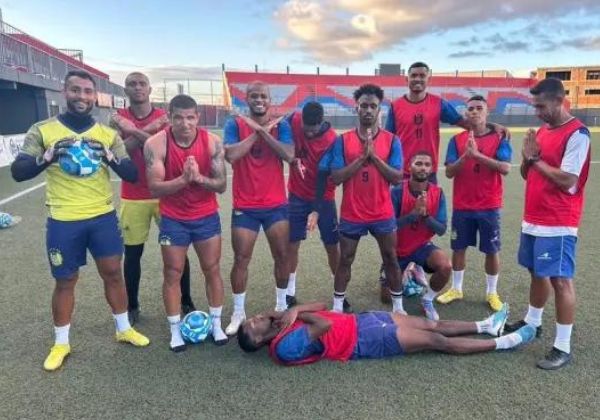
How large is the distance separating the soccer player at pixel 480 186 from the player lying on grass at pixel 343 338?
3.67 ft

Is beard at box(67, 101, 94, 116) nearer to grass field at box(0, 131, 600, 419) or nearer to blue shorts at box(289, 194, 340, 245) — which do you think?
grass field at box(0, 131, 600, 419)

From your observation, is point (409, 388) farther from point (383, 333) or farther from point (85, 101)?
point (85, 101)

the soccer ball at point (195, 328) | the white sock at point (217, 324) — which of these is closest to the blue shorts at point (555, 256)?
the white sock at point (217, 324)

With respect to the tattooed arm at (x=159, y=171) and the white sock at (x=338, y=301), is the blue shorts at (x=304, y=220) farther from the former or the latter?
the tattooed arm at (x=159, y=171)

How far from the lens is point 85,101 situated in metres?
3.67

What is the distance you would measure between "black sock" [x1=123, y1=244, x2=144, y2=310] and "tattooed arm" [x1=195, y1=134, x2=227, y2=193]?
1189mm

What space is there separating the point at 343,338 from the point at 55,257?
237 centimetres

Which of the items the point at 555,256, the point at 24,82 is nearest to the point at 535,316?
the point at 555,256

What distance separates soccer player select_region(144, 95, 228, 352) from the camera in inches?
151

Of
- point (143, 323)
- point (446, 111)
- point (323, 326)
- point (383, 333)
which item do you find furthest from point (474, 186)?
point (143, 323)

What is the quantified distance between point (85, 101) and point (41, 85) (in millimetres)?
22609

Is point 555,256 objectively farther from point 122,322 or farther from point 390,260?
point 122,322

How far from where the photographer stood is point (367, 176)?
13.9 feet

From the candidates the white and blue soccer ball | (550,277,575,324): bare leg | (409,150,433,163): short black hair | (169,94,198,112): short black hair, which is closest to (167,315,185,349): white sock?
(169,94,198,112): short black hair
